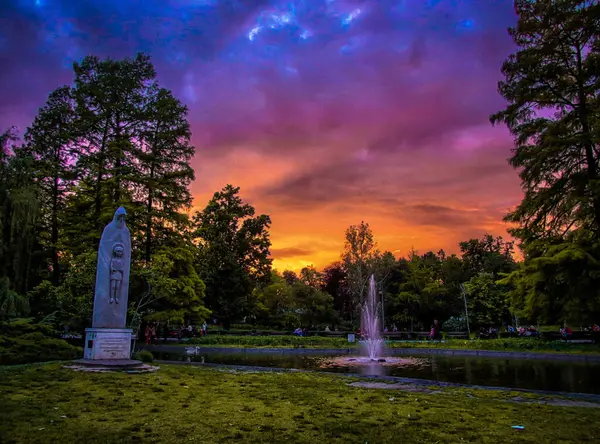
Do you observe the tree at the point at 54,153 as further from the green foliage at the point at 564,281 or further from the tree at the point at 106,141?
the green foliage at the point at 564,281

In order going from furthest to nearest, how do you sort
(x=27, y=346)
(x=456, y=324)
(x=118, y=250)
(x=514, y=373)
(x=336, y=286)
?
1. (x=336, y=286)
2. (x=456, y=324)
3. (x=514, y=373)
4. (x=118, y=250)
5. (x=27, y=346)

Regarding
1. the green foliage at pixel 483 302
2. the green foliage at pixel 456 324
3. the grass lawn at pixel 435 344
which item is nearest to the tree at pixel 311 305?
the green foliage at pixel 456 324

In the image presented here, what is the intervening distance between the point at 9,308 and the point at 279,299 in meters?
36.9

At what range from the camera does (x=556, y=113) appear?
21688mm

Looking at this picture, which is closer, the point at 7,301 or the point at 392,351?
the point at 7,301

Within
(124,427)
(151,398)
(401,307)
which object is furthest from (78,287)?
(401,307)

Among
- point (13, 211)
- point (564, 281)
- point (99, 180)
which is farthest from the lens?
point (99, 180)

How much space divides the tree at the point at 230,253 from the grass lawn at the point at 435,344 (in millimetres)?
12100

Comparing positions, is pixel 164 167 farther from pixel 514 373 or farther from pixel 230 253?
pixel 514 373

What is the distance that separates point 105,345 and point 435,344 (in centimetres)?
2075

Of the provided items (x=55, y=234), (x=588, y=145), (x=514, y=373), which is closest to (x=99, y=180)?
(x=55, y=234)

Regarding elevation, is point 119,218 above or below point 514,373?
above

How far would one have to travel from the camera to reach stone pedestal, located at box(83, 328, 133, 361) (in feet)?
39.0

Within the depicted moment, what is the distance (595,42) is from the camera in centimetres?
1900
